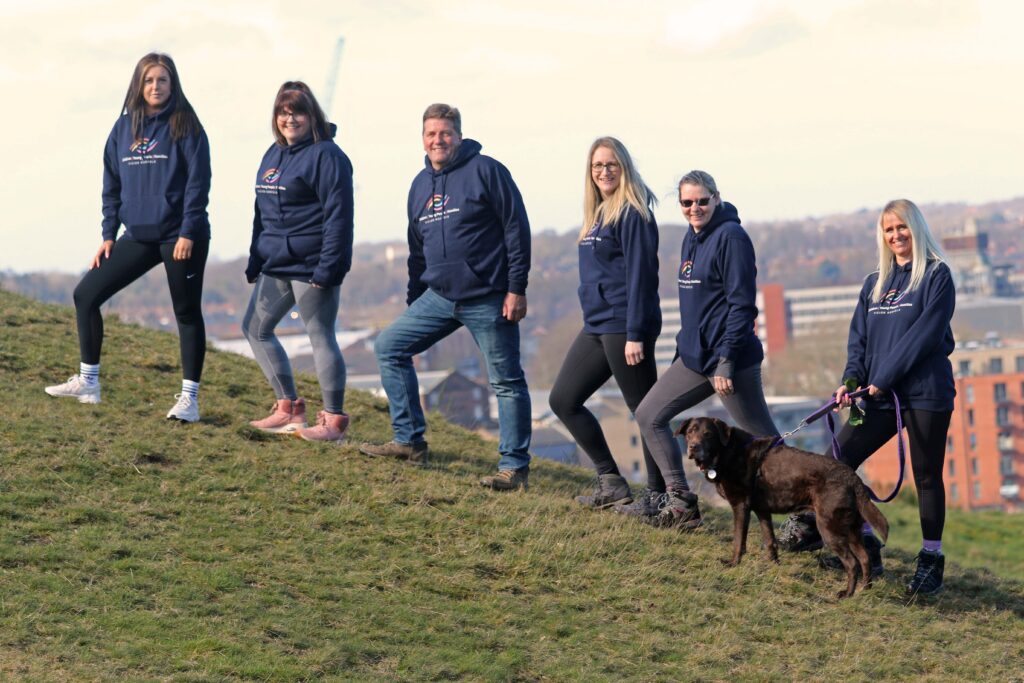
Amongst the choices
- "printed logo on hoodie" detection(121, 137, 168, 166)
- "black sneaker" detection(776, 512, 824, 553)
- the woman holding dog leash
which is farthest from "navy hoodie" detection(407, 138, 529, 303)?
"black sneaker" detection(776, 512, 824, 553)

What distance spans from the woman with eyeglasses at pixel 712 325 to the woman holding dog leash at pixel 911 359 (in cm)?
54

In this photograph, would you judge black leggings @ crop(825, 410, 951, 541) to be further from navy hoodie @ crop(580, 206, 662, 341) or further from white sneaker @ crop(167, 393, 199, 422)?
white sneaker @ crop(167, 393, 199, 422)

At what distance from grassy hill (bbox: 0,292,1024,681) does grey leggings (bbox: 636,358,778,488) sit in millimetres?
655

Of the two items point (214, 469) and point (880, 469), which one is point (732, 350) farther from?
point (880, 469)

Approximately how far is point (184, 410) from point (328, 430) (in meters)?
1.03

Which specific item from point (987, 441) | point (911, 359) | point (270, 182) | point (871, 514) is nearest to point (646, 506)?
point (871, 514)

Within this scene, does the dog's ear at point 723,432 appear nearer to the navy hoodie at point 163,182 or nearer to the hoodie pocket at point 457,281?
the hoodie pocket at point 457,281

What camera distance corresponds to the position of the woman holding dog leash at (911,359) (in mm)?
7047

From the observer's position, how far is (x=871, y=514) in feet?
22.3

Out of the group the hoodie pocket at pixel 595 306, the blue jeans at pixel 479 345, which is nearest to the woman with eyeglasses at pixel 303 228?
the blue jeans at pixel 479 345

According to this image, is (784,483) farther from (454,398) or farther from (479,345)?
(454,398)

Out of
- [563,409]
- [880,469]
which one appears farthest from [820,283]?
[563,409]

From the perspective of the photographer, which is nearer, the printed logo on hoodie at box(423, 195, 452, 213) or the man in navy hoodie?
the man in navy hoodie

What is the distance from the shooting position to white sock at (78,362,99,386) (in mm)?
9000
